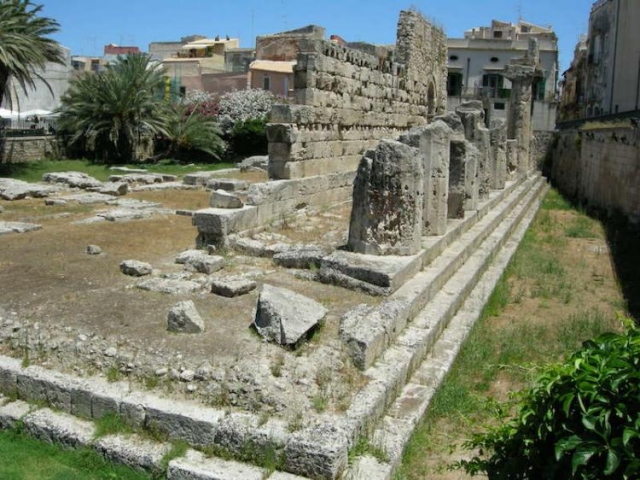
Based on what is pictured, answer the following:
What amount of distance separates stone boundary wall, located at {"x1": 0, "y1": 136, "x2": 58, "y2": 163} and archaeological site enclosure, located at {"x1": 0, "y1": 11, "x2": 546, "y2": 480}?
10599 millimetres

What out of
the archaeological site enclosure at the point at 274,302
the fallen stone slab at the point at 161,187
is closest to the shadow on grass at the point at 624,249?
the archaeological site enclosure at the point at 274,302

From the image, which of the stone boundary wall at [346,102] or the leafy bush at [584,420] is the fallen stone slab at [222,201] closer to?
the stone boundary wall at [346,102]

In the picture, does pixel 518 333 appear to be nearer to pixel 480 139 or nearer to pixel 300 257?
pixel 300 257

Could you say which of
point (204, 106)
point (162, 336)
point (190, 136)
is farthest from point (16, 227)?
point (204, 106)

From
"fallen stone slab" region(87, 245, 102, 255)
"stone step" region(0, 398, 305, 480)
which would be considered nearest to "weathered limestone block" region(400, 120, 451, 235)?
"fallen stone slab" region(87, 245, 102, 255)

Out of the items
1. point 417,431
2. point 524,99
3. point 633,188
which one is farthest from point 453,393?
point 524,99

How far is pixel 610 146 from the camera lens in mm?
17578

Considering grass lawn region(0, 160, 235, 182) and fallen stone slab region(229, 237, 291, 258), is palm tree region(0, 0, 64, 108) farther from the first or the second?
fallen stone slab region(229, 237, 291, 258)

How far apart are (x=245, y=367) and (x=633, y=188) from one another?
42.2 feet

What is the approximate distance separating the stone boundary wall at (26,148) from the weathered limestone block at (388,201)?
1932 cm

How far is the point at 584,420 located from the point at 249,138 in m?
26.5

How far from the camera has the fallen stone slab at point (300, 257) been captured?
795cm

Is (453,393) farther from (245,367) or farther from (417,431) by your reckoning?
(245,367)

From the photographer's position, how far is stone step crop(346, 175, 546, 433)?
4.80 meters
